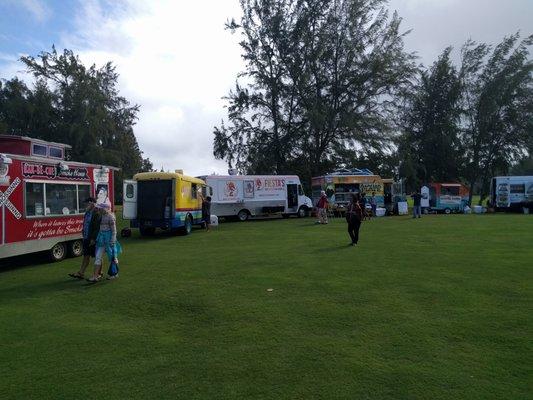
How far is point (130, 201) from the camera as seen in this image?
2009cm

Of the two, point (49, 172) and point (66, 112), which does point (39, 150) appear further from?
point (66, 112)

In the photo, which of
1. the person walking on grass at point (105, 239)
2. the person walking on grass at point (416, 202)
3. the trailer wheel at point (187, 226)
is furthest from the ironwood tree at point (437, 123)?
the person walking on grass at point (105, 239)

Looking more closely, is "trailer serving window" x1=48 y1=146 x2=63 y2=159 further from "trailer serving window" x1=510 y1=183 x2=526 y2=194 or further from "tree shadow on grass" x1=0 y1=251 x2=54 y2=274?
"trailer serving window" x1=510 y1=183 x2=526 y2=194

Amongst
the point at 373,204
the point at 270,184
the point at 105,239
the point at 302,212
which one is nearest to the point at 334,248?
the point at 105,239

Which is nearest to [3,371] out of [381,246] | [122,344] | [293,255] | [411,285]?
[122,344]

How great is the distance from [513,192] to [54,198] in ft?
112

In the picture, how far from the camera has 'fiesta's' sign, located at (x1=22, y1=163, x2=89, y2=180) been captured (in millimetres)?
12120

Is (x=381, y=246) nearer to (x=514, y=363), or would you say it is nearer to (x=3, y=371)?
(x=514, y=363)

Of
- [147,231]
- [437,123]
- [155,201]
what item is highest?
[437,123]

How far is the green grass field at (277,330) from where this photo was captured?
466 centimetres

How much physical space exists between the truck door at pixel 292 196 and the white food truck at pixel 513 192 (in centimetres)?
1665

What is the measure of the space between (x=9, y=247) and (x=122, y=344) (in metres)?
7.13

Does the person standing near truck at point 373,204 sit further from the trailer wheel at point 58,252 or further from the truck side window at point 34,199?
the truck side window at point 34,199

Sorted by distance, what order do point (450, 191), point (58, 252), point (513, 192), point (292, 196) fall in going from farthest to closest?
point (450, 191) → point (513, 192) → point (292, 196) → point (58, 252)
